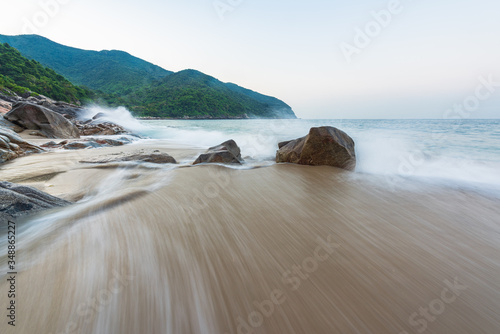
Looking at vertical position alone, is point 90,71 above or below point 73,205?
above

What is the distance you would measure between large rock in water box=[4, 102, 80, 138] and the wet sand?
9989mm

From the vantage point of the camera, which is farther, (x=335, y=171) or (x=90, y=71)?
(x=90, y=71)

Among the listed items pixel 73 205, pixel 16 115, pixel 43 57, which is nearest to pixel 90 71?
pixel 43 57

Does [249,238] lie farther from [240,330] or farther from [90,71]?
[90,71]

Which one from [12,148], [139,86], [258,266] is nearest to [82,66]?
[139,86]

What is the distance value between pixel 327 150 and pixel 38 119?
13.1 m

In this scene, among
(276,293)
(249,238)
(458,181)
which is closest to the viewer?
(276,293)

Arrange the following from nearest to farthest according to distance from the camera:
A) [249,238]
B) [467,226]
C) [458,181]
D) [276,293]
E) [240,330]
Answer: [240,330], [276,293], [249,238], [467,226], [458,181]

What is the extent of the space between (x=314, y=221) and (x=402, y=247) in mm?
762

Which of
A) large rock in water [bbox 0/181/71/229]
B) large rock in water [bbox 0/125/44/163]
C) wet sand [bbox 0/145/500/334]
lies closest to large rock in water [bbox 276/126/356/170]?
wet sand [bbox 0/145/500/334]

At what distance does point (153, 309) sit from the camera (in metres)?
1.07

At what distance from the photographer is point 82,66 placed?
88.5 metres

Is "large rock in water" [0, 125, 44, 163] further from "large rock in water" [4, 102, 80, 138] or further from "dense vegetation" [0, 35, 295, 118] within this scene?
"dense vegetation" [0, 35, 295, 118]

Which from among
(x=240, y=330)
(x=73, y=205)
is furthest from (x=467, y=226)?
(x=73, y=205)
